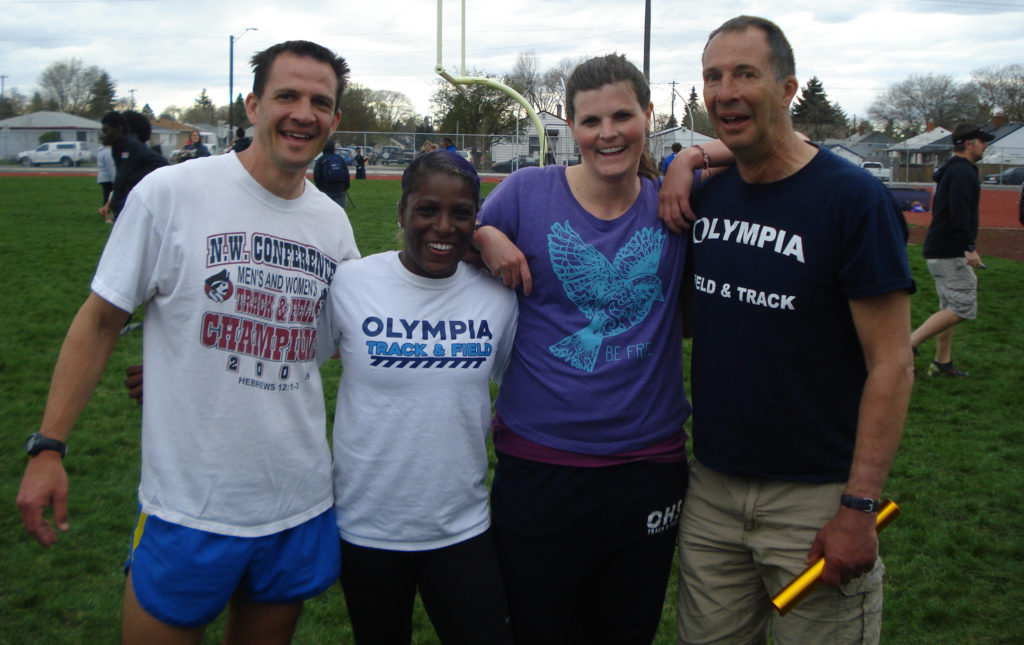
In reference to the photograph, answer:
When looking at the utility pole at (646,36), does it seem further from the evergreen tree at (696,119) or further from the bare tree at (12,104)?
the bare tree at (12,104)

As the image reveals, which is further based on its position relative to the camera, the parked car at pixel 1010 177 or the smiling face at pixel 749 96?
the parked car at pixel 1010 177

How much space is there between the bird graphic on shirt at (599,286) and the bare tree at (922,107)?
85572 millimetres

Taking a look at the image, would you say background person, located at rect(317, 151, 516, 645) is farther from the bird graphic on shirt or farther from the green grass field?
the green grass field

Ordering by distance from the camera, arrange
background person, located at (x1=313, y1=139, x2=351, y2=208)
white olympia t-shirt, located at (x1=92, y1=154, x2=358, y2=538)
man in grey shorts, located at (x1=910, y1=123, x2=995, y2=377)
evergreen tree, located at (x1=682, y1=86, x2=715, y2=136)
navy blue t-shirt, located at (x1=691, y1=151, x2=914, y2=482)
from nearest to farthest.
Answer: navy blue t-shirt, located at (x1=691, y1=151, x2=914, y2=482)
white olympia t-shirt, located at (x1=92, y1=154, x2=358, y2=538)
man in grey shorts, located at (x1=910, y1=123, x2=995, y2=377)
background person, located at (x1=313, y1=139, x2=351, y2=208)
evergreen tree, located at (x1=682, y1=86, x2=715, y2=136)

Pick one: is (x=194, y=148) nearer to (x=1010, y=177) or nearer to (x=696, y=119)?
(x=1010, y=177)

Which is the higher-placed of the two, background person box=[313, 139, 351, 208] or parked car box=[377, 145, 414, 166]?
parked car box=[377, 145, 414, 166]

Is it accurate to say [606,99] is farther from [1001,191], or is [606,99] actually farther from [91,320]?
[1001,191]

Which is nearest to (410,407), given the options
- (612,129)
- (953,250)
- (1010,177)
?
(612,129)

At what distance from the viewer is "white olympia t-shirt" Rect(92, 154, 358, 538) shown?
7.27 feet

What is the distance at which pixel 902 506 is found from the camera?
15.6ft

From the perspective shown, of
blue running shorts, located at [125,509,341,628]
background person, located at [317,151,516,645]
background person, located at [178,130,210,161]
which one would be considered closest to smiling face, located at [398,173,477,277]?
background person, located at [317,151,516,645]

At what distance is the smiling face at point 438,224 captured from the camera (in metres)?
2.40

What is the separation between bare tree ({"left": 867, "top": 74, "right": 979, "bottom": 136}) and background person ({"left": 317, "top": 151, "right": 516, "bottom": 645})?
8594cm

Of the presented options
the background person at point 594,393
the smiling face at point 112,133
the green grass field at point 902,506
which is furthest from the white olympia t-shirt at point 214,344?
the smiling face at point 112,133
